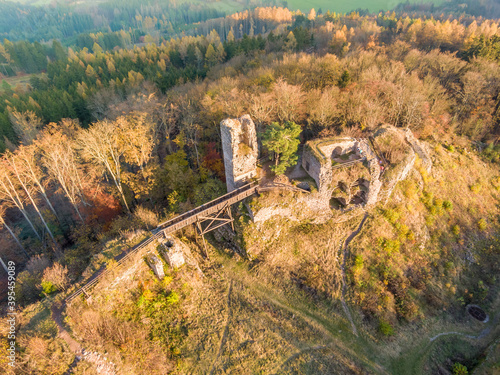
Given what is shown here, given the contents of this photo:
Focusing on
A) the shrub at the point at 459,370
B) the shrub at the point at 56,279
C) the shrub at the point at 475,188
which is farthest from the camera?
the shrub at the point at 475,188

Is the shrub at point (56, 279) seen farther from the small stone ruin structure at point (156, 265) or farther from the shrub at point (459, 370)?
the shrub at point (459, 370)

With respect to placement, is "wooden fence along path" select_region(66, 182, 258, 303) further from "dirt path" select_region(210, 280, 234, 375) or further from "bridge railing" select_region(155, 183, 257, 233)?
"dirt path" select_region(210, 280, 234, 375)

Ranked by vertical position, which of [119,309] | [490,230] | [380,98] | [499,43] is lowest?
[490,230]

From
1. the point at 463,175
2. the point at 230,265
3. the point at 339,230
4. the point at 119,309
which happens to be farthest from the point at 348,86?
the point at 119,309

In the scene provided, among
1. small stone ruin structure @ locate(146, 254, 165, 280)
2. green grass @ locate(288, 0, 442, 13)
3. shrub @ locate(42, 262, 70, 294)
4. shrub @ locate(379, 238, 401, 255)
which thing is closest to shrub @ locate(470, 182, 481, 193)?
shrub @ locate(379, 238, 401, 255)

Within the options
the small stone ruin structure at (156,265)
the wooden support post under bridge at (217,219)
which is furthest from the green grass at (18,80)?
the wooden support post under bridge at (217,219)

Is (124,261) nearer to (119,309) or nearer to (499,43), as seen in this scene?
(119,309)

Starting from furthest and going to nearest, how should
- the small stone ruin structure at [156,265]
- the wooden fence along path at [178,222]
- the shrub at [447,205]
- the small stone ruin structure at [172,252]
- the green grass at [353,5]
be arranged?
the green grass at [353,5] < the shrub at [447,205] < the small stone ruin structure at [172,252] < the small stone ruin structure at [156,265] < the wooden fence along path at [178,222]
